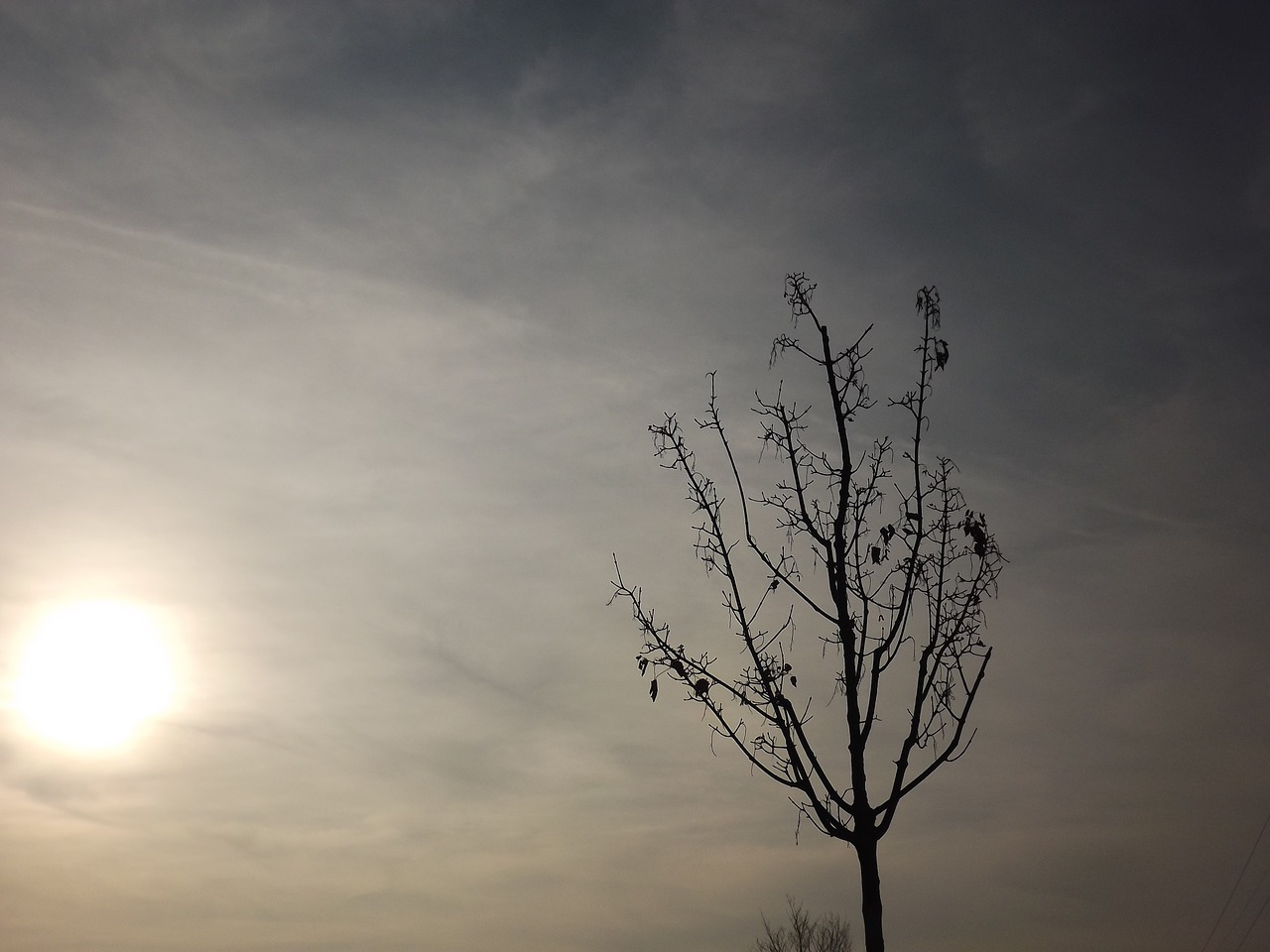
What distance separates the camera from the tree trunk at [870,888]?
6020 mm

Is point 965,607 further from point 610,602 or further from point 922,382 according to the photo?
point 610,602

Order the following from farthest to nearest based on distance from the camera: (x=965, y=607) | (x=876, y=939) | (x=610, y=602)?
(x=610, y=602), (x=965, y=607), (x=876, y=939)

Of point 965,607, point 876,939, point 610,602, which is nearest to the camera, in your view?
point 876,939

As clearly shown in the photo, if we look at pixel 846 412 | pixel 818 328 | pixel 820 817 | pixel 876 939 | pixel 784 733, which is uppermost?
Result: pixel 818 328

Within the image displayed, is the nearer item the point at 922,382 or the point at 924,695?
the point at 924,695

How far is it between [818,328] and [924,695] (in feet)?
7.90

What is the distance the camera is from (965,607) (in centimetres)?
646

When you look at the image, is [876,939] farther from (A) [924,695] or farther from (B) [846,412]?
(B) [846,412]

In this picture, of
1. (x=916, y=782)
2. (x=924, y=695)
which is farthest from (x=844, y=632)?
(x=916, y=782)

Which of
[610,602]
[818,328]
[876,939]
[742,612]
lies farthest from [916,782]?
[818,328]

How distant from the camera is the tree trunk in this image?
→ 6.02 m

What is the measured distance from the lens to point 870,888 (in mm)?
6176

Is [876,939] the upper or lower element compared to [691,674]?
lower

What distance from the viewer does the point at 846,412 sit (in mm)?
6680
